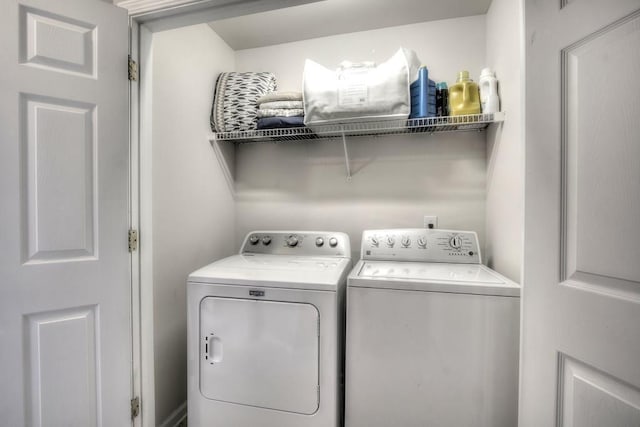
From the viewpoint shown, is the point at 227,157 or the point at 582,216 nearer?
the point at 582,216

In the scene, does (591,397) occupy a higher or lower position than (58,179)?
lower

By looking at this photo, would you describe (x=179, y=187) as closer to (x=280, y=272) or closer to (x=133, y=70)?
(x=133, y=70)

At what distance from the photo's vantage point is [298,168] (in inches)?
85.0

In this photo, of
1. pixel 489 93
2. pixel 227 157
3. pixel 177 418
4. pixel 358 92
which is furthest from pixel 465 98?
pixel 177 418

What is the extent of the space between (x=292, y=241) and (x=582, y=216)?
1.46m

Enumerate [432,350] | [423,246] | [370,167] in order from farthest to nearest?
[370,167] → [423,246] → [432,350]

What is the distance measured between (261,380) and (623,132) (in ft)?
5.15

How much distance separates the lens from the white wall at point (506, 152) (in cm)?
129

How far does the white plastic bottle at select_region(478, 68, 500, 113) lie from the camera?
1537 millimetres

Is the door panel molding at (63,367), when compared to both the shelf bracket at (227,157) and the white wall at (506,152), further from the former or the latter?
the white wall at (506,152)

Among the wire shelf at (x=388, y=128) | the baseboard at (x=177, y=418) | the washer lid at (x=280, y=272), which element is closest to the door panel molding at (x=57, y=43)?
the wire shelf at (x=388, y=128)

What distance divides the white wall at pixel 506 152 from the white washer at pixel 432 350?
286 mm

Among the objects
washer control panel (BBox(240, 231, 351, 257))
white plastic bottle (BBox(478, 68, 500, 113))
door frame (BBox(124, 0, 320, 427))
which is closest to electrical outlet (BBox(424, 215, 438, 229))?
washer control panel (BBox(240, 231, 351, 257))

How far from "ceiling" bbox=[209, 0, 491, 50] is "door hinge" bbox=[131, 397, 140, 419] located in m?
2.32
